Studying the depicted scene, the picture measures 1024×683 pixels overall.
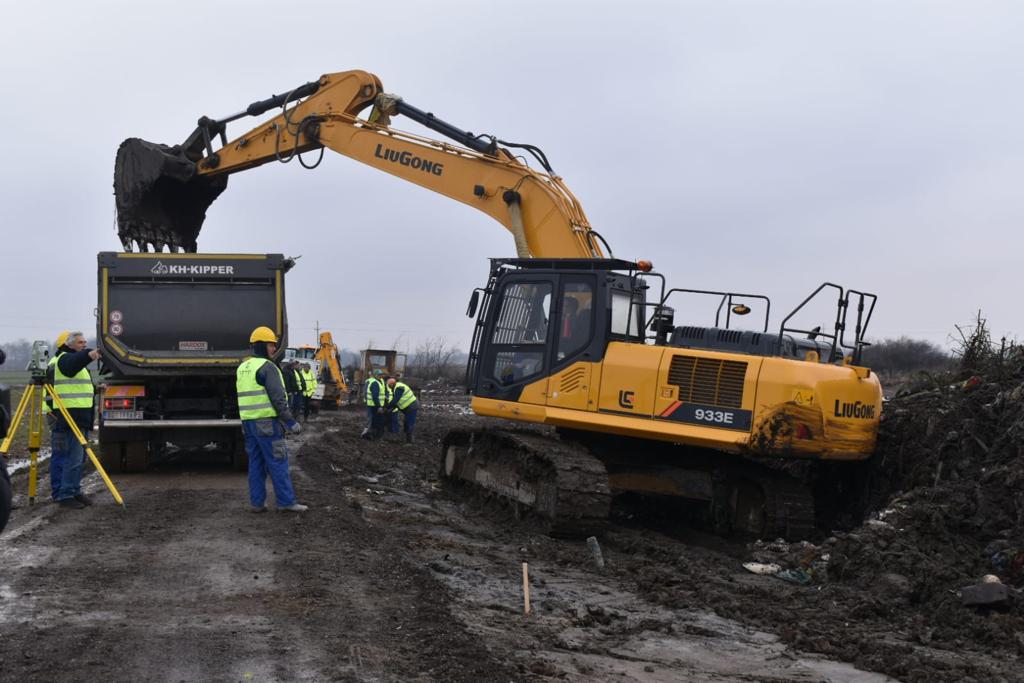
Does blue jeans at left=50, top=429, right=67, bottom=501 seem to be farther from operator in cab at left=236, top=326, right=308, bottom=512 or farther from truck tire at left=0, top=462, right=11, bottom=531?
truck tire at left=0, top=462, right=11, bottom=531

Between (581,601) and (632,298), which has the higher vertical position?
(632,298)

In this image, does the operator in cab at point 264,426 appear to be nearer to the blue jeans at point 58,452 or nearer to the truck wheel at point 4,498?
the blue jeans at point 58,452

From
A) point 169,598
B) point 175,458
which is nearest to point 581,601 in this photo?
point 169,598

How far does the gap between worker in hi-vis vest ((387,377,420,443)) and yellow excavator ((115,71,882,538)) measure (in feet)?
26.9

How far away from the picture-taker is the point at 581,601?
27.4 feet

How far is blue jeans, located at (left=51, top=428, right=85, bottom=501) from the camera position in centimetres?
1143

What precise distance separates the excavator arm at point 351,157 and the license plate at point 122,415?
2.76 metres

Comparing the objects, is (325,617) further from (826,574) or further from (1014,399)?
(1014,399)

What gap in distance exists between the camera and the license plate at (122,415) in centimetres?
1454

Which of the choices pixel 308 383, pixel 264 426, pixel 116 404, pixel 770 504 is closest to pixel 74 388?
pixel 264 426

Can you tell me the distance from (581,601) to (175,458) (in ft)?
35.7

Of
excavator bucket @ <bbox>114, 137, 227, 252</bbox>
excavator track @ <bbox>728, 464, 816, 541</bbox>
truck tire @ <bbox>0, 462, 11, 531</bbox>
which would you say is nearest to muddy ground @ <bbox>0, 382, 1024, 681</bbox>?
excavator track @ <bbox>728, 464, 816, 541</bbox>

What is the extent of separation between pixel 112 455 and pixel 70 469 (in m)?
3.73

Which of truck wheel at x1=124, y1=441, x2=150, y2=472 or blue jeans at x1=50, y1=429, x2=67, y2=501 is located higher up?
blue jeans at x1=50, y1=429, x2=67, y2=501
